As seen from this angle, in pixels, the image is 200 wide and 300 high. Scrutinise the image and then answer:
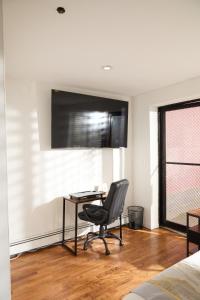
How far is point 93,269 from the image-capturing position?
265 centimetres

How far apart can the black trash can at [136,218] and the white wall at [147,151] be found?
0.09 metres

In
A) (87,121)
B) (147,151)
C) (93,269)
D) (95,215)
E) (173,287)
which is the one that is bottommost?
(93,269)

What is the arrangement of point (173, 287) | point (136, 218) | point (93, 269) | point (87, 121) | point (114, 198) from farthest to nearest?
point (136, 218), point (87, 121), point (114, 198), point (93, 269), point (173, 287)

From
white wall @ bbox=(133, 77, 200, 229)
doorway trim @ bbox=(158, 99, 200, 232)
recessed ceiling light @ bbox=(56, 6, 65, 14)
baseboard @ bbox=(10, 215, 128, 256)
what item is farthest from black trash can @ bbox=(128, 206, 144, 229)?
recessed ceiling light @ bbox=(56, 6, 65, 14)

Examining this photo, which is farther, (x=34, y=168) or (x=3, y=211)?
(x=34, y=168)

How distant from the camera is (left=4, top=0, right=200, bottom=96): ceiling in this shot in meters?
1.55

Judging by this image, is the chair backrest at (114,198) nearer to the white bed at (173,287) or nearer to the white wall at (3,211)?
the white bed at (173,287)

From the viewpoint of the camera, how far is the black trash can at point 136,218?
3941 millimetres

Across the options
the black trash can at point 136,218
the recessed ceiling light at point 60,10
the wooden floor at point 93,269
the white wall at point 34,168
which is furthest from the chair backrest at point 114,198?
the recessed ceiling light at point 60,10

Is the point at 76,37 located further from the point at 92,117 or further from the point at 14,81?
the point at 92,117

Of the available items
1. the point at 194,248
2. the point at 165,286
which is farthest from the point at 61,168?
the point at 165,286

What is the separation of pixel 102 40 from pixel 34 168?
1952mm

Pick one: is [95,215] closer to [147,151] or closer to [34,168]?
[34,168]

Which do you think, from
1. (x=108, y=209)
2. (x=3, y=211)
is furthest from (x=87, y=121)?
(x=3, y=211)
